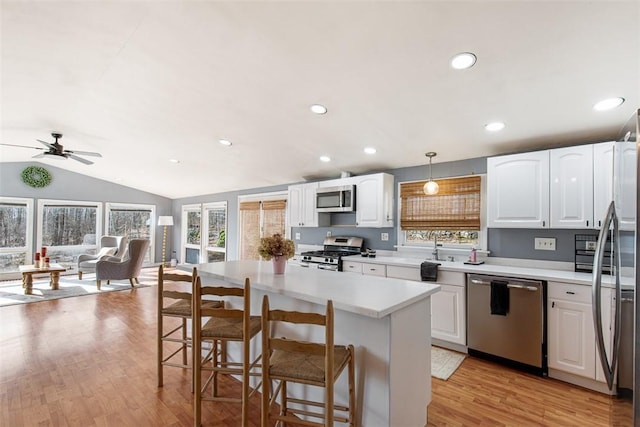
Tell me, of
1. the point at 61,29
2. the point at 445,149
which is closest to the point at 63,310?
the point at 61,29

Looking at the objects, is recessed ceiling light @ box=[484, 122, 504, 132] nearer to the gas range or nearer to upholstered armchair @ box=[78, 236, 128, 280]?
the gas range

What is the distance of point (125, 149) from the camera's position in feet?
17.2

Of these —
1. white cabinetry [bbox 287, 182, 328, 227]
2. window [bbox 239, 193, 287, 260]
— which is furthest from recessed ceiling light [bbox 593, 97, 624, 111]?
window [bbox 239, 193, 287, 260]

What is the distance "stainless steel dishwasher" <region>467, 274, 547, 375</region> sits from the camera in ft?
8.79

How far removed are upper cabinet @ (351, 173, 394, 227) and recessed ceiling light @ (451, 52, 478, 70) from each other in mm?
2093

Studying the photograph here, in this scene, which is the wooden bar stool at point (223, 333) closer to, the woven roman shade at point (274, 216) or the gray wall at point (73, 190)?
the woven roman shade at point (274, 216)

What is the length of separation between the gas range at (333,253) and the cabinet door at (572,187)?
8.00 feet

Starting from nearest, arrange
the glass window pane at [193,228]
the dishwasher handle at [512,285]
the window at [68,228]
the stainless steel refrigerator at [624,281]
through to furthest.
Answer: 1. the stainless steel refrigerator at [624,281]
2. the dishwasher handle at [512,285]
3. the window at [68,228]
4. the glass window pane at [193,228]

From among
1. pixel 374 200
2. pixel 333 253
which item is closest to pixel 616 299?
pixel 374 200

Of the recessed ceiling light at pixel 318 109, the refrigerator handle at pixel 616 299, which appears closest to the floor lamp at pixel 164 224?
the recessed ceiling light at pixel 318 109

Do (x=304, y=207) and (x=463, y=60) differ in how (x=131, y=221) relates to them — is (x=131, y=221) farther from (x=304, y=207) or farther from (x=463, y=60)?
(x=463, y=60)

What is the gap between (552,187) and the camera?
2896mm

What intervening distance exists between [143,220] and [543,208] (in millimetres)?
9369

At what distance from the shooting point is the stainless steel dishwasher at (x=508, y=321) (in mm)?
2680
